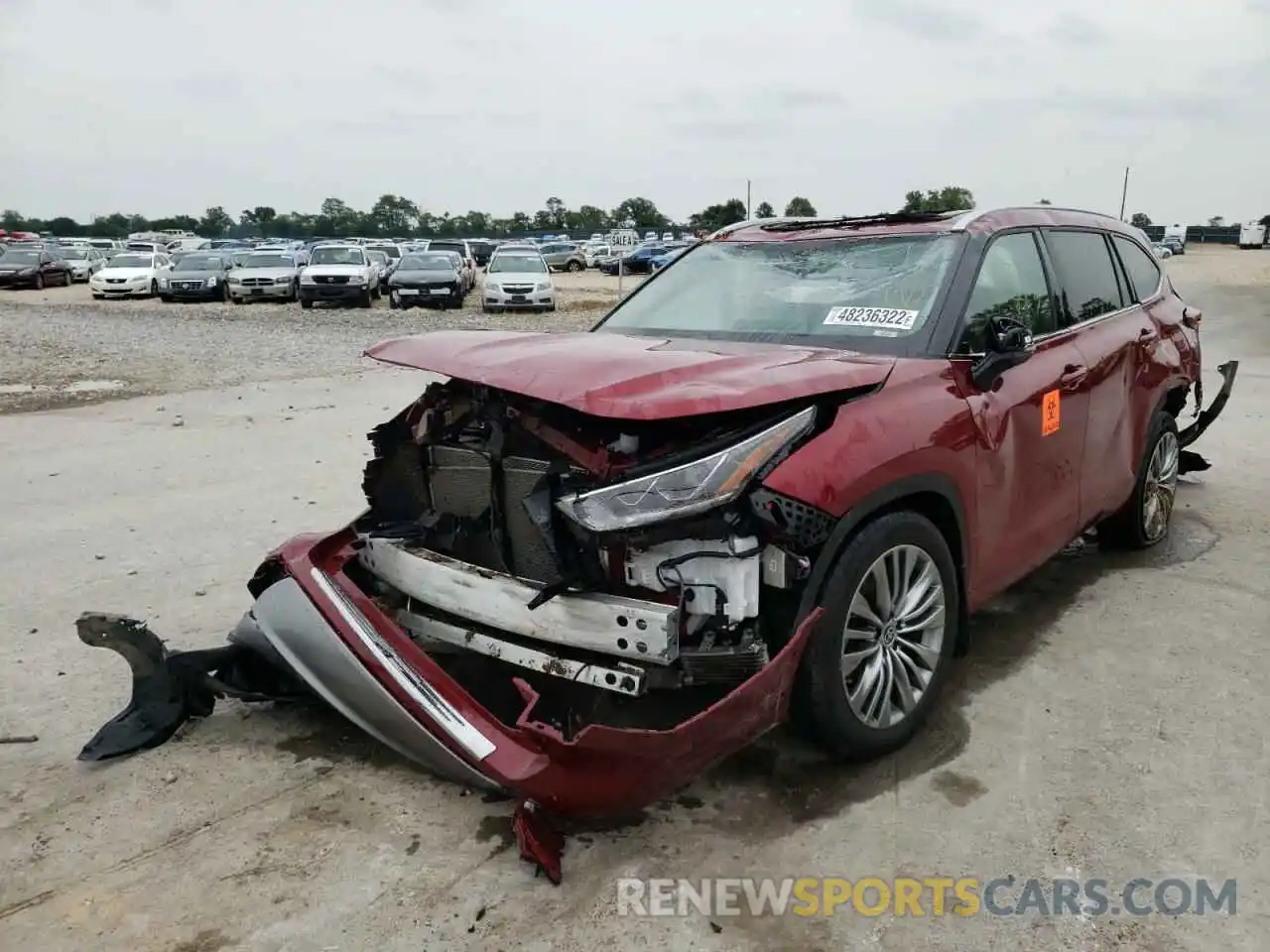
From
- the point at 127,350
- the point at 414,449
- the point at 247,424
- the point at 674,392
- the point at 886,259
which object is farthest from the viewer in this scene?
the point at 127,350

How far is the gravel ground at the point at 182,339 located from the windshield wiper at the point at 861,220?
8766 millimetres

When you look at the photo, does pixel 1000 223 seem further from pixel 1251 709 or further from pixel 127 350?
pixel 127 350

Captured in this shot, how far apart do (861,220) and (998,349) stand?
1.14 metres

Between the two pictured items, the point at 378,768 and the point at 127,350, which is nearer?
the point at 378,768

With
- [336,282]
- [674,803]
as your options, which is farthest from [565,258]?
[674,803]

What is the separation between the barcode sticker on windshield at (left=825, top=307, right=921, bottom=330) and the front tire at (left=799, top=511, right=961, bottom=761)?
781 millimetres

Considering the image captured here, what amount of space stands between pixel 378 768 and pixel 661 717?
0.97m

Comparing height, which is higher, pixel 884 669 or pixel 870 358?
pixel 870 358

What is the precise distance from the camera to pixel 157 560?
524 cm

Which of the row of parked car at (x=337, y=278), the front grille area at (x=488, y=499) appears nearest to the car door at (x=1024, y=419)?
the front grille area at (x=488, y=499)

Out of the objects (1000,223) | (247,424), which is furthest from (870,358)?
(247,424)

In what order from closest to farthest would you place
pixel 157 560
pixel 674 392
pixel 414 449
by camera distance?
pixel 674 392
pixel 414 449
pixel 157 560

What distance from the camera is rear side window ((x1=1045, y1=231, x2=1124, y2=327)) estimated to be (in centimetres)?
436

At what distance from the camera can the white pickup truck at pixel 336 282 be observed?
2394cm
